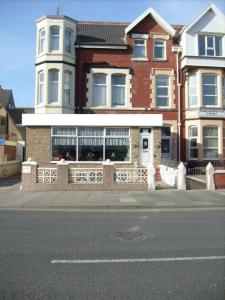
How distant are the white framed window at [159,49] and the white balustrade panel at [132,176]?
42.5 ft

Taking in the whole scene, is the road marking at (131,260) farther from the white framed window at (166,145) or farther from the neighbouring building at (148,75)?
the white framed window at (166,145)

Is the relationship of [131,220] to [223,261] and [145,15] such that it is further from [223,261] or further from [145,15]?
[145,15]

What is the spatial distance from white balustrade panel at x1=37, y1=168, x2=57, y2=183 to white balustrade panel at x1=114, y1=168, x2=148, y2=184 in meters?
2.99

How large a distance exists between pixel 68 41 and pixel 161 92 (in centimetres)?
778

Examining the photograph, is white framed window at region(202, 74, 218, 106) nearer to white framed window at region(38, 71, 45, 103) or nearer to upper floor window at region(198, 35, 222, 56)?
upper floor window at region(198, 35, 222, 56)

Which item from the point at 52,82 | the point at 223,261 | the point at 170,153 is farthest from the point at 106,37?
the point at 223,261

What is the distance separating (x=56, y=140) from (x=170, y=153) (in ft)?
→ 30.2

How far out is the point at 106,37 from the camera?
28.5m

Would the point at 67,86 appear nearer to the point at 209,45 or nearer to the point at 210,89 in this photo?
the point at 210,89

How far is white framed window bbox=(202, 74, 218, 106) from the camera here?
2716 centimetres

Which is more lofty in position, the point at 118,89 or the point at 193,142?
the point at 118,89

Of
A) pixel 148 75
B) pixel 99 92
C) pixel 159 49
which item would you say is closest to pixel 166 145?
pixel 148 75

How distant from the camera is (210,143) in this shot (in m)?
27.0

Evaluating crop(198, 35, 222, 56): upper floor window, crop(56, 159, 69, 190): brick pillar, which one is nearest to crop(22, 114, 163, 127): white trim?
crop(56, 159, 69, 190): brick pillar
